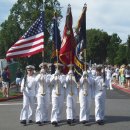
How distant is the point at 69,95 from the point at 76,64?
1.41 m

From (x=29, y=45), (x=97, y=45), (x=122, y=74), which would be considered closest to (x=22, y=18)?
(x=122, y=74)

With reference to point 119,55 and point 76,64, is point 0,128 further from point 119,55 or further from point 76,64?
point 119,55

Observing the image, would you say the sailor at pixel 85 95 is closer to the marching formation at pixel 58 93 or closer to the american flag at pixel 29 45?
the marching formation at pixel 58 93

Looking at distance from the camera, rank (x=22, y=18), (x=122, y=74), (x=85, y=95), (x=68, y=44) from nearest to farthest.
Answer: (x=85, y=95) → (x=68, y=44) → (x=122, y=74) → (x=22, y=18)

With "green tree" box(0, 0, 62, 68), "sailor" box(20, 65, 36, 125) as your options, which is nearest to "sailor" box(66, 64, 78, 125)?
"sailor" box(20, 65, 36, 125)

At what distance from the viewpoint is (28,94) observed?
1464 centimetres

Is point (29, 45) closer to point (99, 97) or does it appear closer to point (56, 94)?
point (56, 94)

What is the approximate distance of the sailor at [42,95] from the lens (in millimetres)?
14500

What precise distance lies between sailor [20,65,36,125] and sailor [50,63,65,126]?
639 mm

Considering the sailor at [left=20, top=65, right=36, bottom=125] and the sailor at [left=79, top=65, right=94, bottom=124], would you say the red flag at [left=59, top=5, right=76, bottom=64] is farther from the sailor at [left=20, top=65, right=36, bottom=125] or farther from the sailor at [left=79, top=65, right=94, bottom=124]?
the sailor at [left=20, top=65, right=36, bottom=125]

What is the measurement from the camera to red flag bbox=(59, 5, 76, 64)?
50.8 feet

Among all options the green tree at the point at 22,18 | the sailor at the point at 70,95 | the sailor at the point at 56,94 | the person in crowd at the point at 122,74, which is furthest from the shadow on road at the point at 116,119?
the green tree at the point at 22,18

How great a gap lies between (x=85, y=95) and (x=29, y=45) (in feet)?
8.67

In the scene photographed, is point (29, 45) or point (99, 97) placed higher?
point (29, 45)
